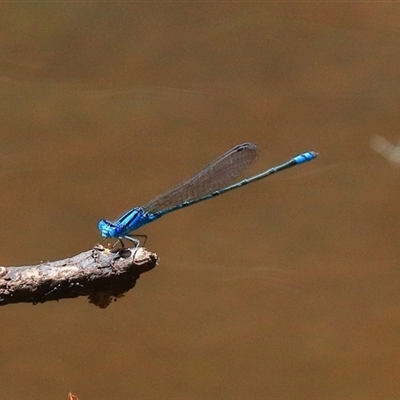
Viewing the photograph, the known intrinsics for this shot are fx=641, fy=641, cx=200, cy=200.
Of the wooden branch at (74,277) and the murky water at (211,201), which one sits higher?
the murky water at (211,201)

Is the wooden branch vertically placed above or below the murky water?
below

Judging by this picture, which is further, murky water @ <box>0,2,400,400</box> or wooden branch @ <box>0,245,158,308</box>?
murky water @ <box>0,2,400,400</box>

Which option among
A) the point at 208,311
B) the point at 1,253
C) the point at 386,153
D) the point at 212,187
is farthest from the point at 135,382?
the point at 386,153

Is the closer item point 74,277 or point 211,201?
point 74,277

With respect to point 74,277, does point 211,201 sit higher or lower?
higher
